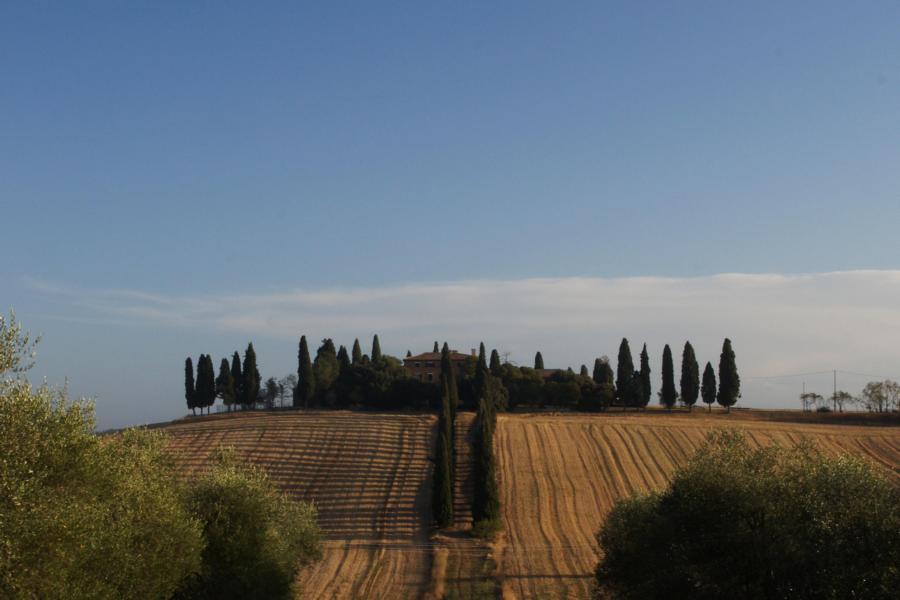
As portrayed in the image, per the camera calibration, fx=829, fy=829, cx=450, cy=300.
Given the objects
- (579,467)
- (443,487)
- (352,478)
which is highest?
(579,467)

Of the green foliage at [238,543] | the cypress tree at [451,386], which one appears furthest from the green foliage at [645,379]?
the green foliage at [238,543]

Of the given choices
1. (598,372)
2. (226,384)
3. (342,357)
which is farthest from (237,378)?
(598,372)

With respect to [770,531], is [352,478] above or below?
below

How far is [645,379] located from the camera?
107 m

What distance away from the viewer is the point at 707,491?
2828cm

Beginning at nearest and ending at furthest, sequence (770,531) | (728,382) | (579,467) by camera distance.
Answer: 1. (770,531)
2. (579,467)
3. (728,382)

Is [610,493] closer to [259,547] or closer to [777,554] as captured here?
[259,547]

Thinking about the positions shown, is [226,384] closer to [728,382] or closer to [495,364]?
[495,364]

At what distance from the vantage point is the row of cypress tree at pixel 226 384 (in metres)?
114

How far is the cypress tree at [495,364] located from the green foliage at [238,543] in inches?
2749

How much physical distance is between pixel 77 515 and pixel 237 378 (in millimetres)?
96888

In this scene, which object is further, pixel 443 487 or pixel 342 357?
pixel 342 357

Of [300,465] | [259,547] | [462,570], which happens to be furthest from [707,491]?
[300,465]

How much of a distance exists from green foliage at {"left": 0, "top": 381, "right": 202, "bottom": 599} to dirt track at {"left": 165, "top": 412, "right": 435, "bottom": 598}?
1762 centimetres
